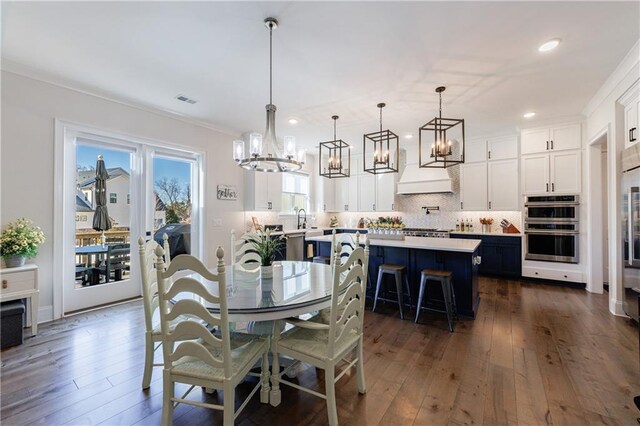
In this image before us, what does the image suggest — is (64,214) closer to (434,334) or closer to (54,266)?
(54,266)

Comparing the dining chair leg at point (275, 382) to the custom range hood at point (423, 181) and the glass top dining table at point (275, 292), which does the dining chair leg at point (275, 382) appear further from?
the custom range hood at point (423, 181)

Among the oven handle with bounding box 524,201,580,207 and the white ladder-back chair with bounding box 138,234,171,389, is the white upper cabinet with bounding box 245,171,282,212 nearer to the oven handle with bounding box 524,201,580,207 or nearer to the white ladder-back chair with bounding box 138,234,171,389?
the white ladder-back chair with bounding box 138,234,171,389

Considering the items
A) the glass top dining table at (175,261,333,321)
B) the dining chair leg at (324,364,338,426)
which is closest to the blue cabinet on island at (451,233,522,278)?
the glass top dining table at (175,261,333,321)

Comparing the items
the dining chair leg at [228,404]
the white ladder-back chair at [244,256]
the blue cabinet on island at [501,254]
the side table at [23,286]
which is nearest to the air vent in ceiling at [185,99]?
the white ladder-back chair at [244,256]

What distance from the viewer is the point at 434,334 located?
9.74ft

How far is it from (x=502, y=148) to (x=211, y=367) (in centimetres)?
622

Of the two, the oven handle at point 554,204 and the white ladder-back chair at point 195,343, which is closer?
the white ladder-back chair at point 195,343

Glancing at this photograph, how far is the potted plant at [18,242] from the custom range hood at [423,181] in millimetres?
6145

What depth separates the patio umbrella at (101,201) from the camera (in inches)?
151

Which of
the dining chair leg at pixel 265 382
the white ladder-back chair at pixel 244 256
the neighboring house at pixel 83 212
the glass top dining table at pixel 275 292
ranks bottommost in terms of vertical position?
the dining chair leg at pixel 265 382

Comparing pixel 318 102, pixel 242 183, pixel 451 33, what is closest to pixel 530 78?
pixel 451 33

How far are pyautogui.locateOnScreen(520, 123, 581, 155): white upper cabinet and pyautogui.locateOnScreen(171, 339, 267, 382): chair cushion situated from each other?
5.80 meters

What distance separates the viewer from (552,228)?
16.1ft

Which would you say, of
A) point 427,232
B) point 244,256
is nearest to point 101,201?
point 244,256
